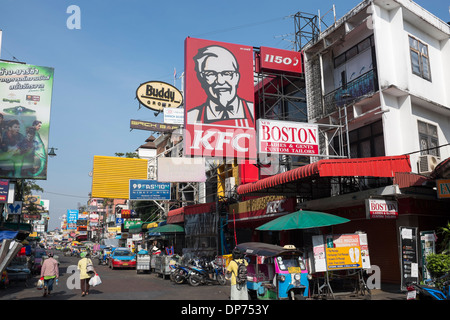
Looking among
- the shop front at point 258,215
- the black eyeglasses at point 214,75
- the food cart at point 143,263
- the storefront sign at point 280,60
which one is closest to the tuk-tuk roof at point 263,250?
the shop front at point 258,215

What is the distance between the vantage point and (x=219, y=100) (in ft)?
66.2

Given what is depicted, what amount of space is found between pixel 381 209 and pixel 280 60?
11.3 m

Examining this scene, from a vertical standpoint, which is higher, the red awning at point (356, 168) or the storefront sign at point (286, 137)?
the storefront sign at point (286, 137)

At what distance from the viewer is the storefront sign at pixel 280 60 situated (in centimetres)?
2177

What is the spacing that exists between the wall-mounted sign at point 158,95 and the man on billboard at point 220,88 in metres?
16.4

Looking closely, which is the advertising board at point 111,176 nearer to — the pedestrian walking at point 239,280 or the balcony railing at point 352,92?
the balcony railing at point 352,92

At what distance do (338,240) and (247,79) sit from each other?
456 inches

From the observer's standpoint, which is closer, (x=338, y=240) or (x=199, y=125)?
(x=338, y=240)

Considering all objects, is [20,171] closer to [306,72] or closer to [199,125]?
[199,125]

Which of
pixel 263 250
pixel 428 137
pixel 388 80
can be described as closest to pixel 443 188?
pixel 388 80

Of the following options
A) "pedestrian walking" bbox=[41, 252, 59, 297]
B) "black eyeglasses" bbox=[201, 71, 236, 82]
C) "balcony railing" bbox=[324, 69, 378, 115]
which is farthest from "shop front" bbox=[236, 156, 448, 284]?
"pedestrian walking" bbox=[41, 252, 59, 297]

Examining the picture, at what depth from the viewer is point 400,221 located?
15109 millimetres

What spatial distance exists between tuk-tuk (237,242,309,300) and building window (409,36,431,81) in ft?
37.3

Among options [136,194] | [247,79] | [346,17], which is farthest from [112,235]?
[346,17]
